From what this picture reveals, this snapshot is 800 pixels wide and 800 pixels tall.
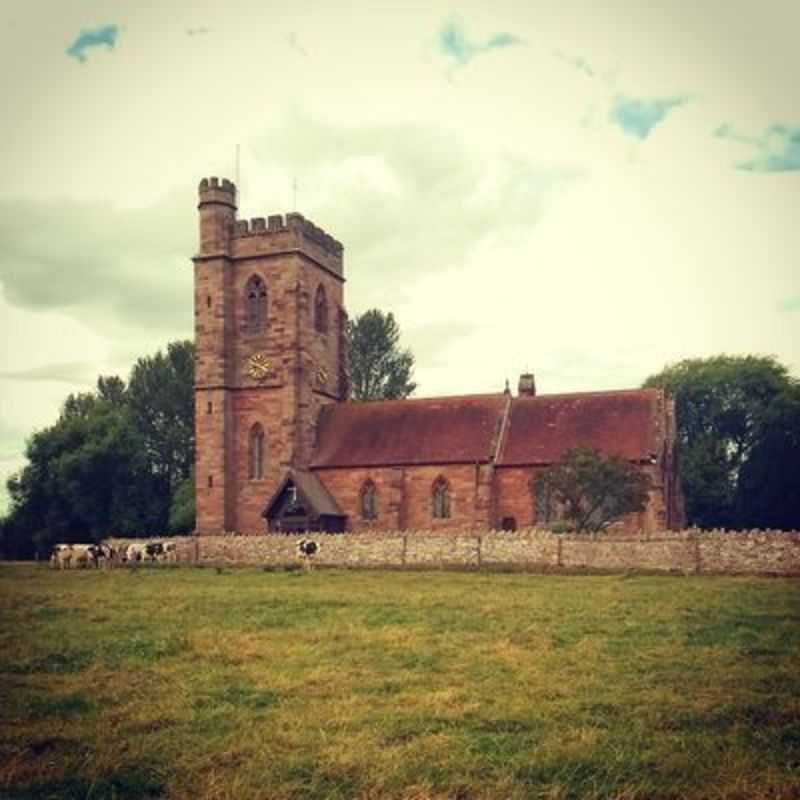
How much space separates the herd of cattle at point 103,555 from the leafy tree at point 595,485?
1943 cm

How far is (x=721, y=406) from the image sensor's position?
7925 centimetres

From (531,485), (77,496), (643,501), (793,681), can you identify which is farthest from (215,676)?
(77,496)

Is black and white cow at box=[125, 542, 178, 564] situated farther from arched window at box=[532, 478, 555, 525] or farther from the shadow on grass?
the shadow on grass

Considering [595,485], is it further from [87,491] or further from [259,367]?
[87,491]

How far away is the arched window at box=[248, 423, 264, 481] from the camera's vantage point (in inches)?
2255

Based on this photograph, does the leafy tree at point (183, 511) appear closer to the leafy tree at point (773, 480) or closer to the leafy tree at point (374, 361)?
the leafy tree at point (374, 361)

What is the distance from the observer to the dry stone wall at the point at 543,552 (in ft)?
115

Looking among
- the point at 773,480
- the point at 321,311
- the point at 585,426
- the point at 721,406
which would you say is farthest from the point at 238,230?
the point at 721,406

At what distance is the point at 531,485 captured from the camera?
51.1 m

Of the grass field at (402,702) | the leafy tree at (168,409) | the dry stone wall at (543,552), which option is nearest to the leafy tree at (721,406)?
Answer: the dry stone wall at (543,552)

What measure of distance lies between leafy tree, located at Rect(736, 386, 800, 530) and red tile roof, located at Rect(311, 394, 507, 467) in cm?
1971

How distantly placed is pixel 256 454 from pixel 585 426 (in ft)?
65.3

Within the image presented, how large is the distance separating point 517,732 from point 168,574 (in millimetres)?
30345

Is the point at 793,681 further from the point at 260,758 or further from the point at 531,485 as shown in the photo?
the point at 531,485
